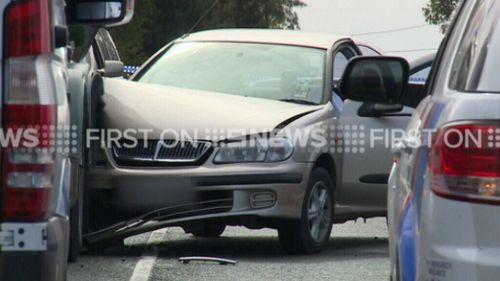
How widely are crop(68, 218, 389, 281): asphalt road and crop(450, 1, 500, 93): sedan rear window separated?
4.37 metres

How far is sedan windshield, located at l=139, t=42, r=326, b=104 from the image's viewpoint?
10898 millimetres

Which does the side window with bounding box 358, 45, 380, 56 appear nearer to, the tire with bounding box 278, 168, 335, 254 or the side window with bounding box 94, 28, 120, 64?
the tire with bounding box 278, 168, 335, 254

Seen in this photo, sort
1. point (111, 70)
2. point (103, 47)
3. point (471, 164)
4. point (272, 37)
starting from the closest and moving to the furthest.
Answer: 1. point (471, 164)
2. point (111, 70)
3. point (272, 37)
4. point (103, 47)

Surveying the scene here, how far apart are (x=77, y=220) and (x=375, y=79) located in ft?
10.2

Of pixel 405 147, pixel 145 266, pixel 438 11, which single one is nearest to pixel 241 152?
pixel 145 266

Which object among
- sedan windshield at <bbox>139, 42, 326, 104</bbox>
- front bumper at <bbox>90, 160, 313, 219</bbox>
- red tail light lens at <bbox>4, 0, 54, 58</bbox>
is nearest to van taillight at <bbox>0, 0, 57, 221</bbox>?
red tail light lens at <bbox>4, 0, 54, 58</bbox>

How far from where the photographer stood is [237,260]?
9.86 meters

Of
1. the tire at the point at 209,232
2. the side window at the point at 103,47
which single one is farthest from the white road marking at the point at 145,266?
the side window at the point at 103,47

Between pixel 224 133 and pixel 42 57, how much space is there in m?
5.17

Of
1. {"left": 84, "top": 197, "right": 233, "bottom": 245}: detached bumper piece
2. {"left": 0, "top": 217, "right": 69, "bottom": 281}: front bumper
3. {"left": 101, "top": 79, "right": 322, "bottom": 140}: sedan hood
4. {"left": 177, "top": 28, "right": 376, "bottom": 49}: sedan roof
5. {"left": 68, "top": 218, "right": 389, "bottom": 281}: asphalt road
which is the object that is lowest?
{"left": 68, "top": 218, "right": 389, "bottom": 281}: asphalt road

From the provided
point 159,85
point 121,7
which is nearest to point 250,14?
point 159,85

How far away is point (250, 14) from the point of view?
244 ft

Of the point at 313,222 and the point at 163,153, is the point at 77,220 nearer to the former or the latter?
the point at 163,153

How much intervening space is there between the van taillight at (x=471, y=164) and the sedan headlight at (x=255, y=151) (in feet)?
18.4
